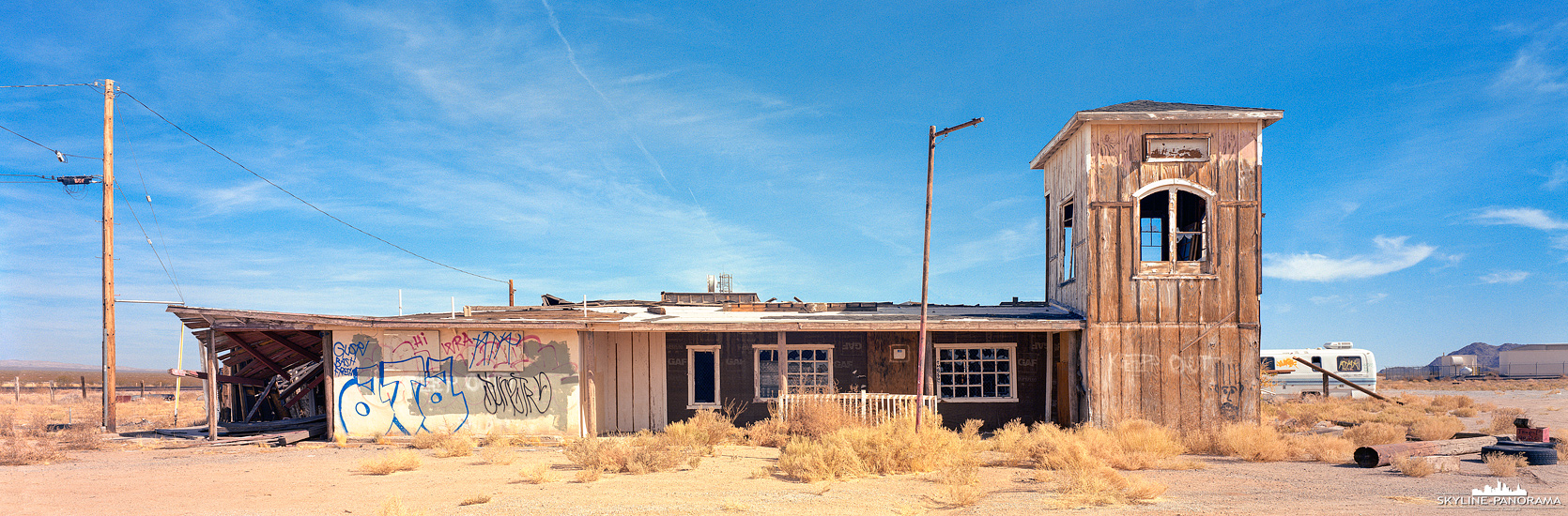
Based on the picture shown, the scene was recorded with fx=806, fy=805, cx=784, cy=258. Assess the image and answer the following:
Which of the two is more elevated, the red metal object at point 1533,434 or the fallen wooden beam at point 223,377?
the fallen wooden beam at point 223,377

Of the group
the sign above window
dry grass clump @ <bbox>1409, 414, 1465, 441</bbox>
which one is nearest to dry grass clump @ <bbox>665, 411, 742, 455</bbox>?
the sign above window

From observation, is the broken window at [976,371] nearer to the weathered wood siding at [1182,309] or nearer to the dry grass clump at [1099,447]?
the weathered wood siding at [1182,309]

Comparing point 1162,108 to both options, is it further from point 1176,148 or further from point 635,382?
point 635,382

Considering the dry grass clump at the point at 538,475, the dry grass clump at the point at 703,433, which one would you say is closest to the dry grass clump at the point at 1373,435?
the dry grass clump at the point at 703,433

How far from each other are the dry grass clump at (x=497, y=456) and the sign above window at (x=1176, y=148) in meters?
11.1

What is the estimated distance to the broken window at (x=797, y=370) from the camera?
49.0 feet

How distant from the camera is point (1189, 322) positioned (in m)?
13.3

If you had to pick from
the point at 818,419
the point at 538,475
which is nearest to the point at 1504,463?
the point at 818,419

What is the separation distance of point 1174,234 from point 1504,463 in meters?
5.22

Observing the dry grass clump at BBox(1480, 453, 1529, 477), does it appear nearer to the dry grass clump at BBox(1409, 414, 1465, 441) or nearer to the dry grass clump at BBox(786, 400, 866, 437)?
the dry grass clump at BBox(1409, 414, 1465, 441)

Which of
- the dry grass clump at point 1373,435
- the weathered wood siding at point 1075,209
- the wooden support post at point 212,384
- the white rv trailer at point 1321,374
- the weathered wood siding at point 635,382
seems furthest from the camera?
the white rv trailer at point 1321,374

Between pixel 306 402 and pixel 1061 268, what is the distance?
52.0 feet

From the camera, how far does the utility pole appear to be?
15.1 meters

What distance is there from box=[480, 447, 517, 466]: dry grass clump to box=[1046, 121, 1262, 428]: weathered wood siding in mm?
9078
